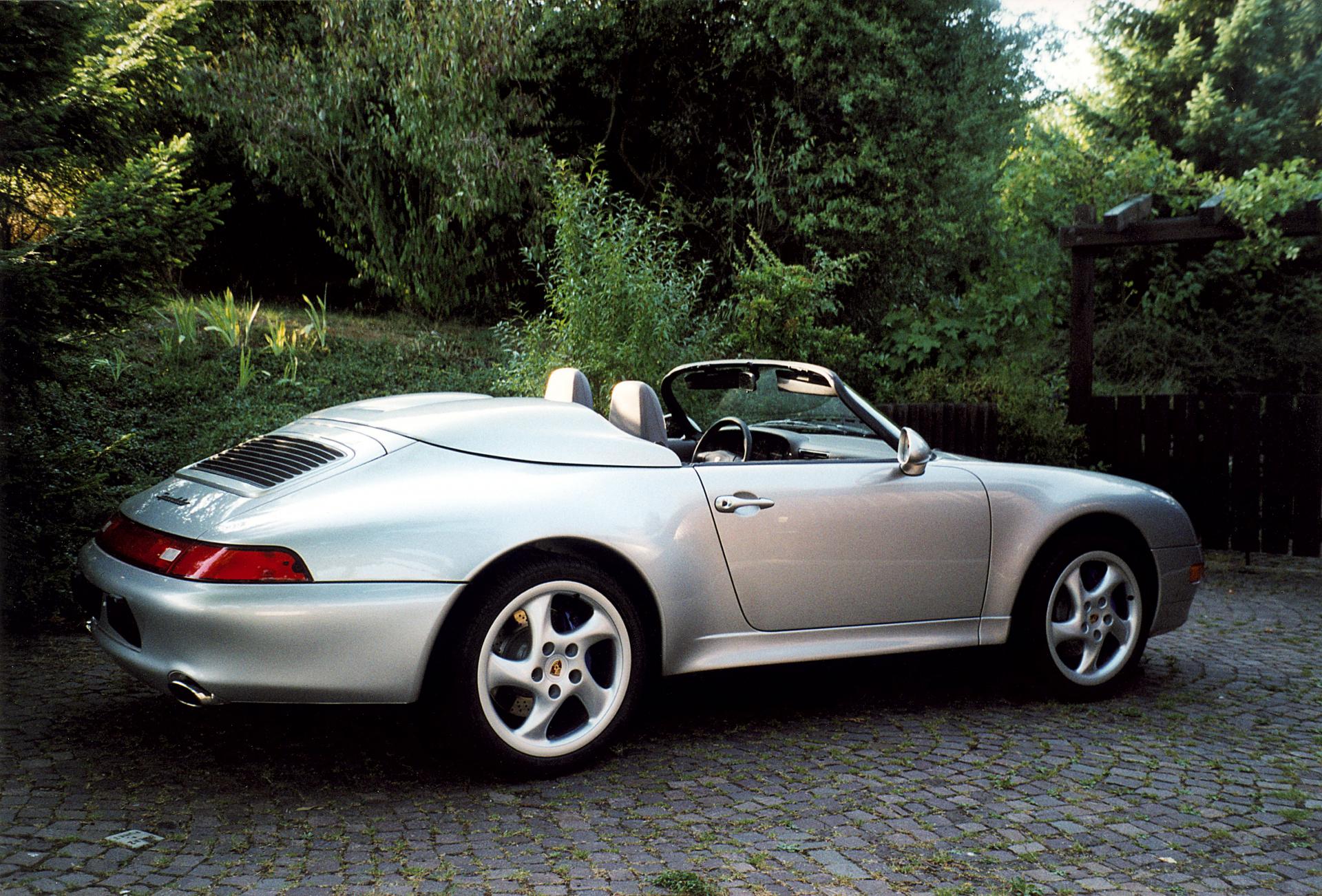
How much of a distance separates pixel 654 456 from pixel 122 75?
399cm

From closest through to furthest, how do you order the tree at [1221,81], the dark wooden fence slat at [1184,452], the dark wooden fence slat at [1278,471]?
the dark wooden fence slat at [1278,471] → the dark wooden fence slat at [1184,452] → the tree at [1221,81]

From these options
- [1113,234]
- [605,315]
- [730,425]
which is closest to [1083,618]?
[730,425]

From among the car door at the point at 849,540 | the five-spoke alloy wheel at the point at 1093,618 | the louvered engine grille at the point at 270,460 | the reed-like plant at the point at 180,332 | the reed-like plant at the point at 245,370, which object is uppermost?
the reed-like plant at the point at 180,332

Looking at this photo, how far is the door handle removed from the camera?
166 inches

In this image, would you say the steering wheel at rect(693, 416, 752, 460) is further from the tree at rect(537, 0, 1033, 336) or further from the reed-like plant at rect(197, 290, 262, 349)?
the tree at rect(537, 0, 1033, 336)

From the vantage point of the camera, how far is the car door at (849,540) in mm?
4266

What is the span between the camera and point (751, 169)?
15938mm

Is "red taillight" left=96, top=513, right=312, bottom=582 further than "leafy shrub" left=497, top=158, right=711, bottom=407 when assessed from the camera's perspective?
No

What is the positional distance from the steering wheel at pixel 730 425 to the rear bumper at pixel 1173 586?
1.89 metres

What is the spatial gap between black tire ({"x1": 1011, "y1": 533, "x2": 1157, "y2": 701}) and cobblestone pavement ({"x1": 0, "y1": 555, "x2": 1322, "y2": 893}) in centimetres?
15

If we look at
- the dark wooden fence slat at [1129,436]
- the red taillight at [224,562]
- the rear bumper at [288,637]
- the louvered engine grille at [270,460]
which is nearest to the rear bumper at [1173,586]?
the rear bumper at [288,637]

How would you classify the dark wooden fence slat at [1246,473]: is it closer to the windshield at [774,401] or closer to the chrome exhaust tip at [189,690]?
the windshield at [774,401]

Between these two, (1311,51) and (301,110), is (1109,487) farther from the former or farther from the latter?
(1311,51)

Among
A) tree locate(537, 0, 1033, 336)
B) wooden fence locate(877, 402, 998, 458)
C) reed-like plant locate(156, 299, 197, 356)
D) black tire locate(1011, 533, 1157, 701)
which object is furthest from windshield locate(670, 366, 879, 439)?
tree locate(537, 0, 1033, 336)
